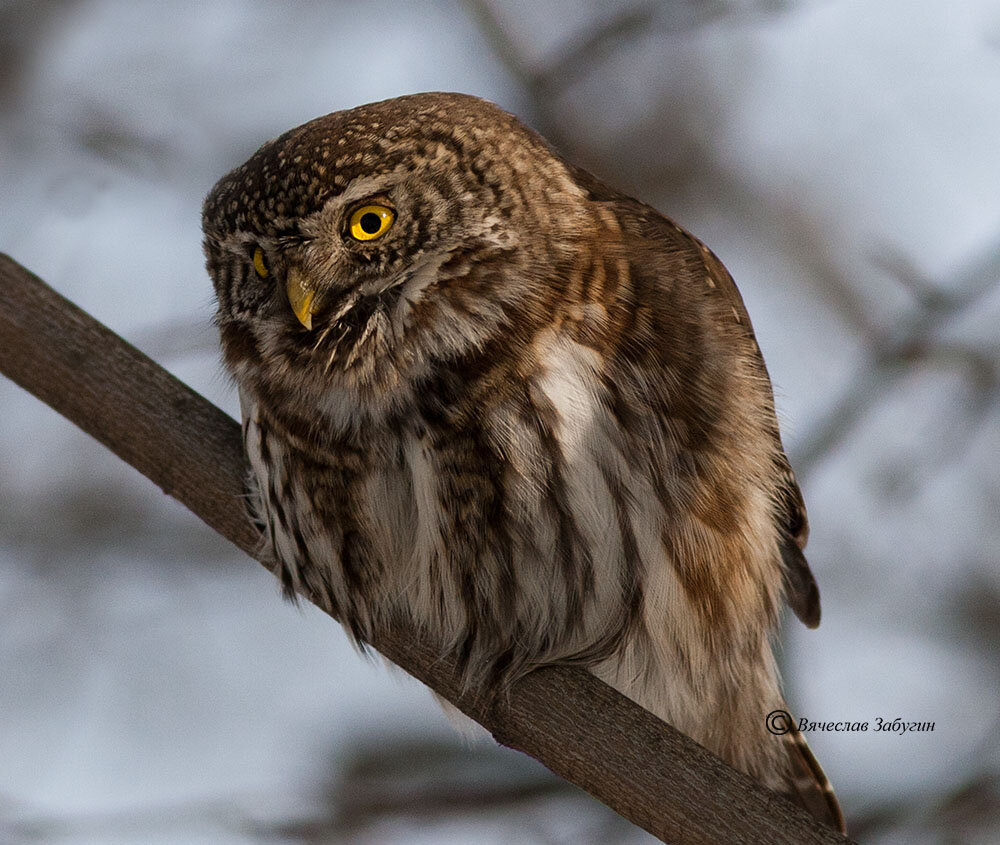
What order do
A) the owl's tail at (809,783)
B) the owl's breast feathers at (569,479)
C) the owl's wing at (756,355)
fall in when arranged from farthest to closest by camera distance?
the owl's tail at (809,783) → the owl's wing at (756,355) → the owl's breast feathers at (569,479)

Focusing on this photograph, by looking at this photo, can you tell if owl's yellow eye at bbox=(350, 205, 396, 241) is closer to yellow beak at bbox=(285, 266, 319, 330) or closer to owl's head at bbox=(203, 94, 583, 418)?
owl's head at bbox=(203, 94, 583, 418)

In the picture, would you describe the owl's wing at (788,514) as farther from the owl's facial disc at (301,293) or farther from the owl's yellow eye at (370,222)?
the owl's facial disc at (301,293)

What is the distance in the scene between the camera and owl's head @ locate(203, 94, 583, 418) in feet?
Answer: 9.50

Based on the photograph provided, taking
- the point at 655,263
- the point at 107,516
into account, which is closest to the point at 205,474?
the point at 655,263

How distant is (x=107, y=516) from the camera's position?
5980mm

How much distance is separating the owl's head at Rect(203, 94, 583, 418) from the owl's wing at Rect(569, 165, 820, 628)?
0.90 ft

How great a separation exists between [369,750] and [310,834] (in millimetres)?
891

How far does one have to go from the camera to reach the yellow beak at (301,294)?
9.37 ft

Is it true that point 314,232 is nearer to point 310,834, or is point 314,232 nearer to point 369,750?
point 310,834

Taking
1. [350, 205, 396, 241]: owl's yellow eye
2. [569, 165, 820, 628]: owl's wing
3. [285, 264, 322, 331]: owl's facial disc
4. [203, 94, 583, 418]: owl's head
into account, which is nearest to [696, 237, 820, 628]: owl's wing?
[569, 165, 820, 628]: owl's wing

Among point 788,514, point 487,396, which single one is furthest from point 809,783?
point 487,396

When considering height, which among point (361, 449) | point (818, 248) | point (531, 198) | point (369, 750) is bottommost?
point (369, 750)

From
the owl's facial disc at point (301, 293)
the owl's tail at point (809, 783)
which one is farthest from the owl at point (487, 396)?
the owl's tail at point (809, 783)

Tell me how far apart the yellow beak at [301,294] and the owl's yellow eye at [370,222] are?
155 mm
